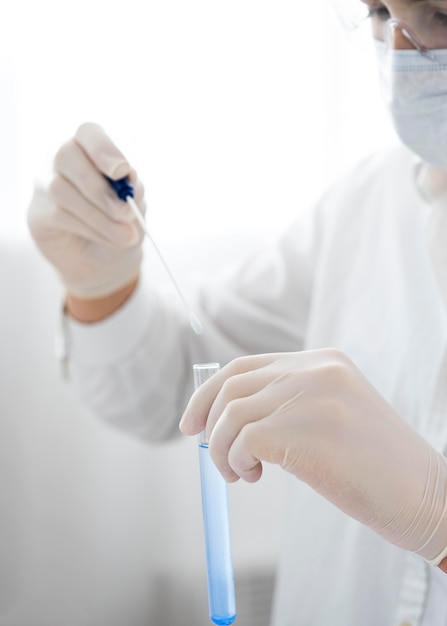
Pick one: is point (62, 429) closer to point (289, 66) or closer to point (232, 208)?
point (232, 208)

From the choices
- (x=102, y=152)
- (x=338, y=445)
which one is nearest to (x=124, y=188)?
(x=102, y=152)

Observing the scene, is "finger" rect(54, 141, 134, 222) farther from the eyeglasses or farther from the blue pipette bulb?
the eyeglasses

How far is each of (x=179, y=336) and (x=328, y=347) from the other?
0.28 metres

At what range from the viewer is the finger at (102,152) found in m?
0.84

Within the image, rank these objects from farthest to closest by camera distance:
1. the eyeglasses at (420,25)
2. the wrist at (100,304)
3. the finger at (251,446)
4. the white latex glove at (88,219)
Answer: the wrist at (100,304), the white latex glove at (88,219), the eyeglasses at (420,25), the finger at (251,446)

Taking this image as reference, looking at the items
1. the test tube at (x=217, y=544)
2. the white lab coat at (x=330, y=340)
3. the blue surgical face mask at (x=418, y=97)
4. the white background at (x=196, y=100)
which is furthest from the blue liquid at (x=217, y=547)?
the white background at (x=196, y=100)

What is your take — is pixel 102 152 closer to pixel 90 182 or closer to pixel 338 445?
pixel 90 182

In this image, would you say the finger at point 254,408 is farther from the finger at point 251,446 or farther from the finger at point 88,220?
the finger at point 88,220

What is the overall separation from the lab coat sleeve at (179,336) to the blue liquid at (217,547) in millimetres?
455

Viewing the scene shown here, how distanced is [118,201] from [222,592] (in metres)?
0.44

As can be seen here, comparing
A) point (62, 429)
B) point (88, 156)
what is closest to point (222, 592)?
point (88, 156)

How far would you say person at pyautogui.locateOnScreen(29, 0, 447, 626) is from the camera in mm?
637

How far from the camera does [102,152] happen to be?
0.87 metres

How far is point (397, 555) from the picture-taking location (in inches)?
37.6
